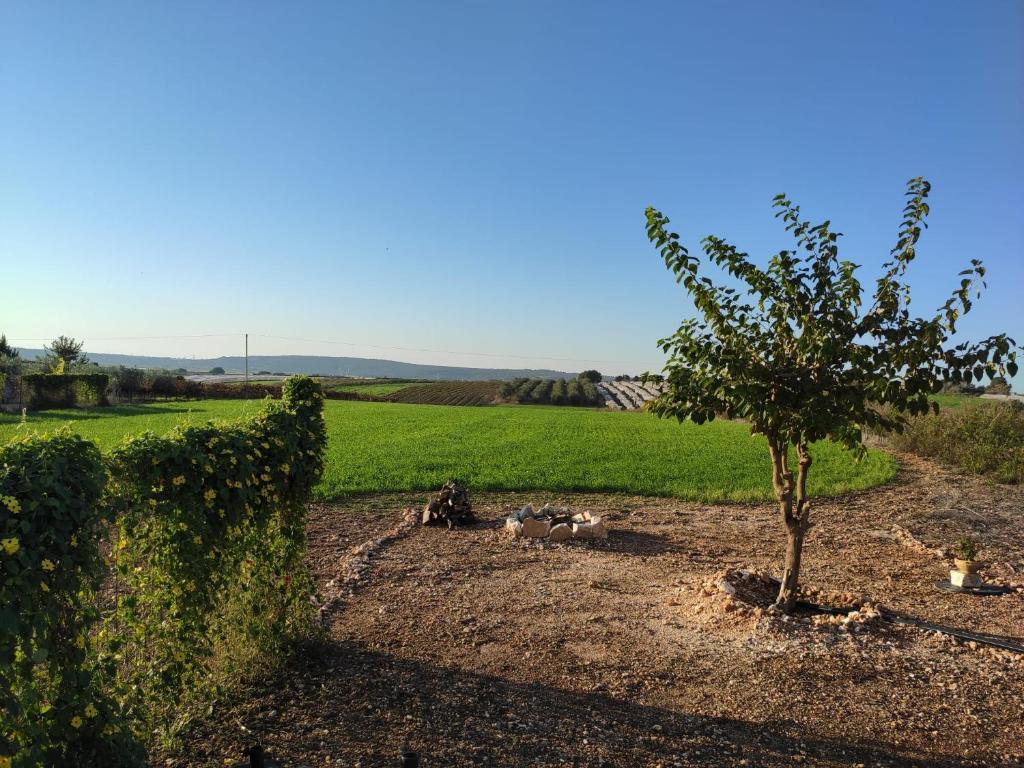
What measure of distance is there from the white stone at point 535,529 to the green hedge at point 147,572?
183 inches

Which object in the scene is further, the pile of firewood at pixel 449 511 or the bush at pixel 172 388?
the bush at pixel 172 388

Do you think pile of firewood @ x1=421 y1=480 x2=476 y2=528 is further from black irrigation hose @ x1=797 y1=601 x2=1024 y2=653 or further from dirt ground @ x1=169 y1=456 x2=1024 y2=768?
black irrigation hose @ x1=797 y1=601 x2=1024 y2=653

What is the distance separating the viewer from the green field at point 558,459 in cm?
1531

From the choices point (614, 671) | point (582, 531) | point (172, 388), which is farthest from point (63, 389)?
point (614, 671)

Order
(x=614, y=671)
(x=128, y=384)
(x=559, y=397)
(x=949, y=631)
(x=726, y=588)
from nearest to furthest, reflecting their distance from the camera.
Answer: (x=614, y=671)
(x=949, y=631)
(x=726, y=588)
(x=128, y=384)
(x=559, y=397)

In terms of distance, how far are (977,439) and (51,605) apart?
23.0 m

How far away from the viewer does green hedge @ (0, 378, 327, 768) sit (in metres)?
2.98

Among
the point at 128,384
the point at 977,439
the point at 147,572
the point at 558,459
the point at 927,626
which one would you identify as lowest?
the point at 927,626

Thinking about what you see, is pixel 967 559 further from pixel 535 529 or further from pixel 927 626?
pixel 535 529

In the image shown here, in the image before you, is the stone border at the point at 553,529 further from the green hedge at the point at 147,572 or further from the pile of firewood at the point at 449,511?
the green hedge at the point at 147,572

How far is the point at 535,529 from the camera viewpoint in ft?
33.5

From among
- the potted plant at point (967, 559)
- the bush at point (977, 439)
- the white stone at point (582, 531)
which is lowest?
the white stone at point (582, 531)

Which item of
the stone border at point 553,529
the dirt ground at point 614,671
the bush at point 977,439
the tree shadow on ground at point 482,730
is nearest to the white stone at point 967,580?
the dirt ground at point 614,671

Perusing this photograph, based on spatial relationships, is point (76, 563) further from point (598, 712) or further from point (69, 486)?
point (598, 712)
